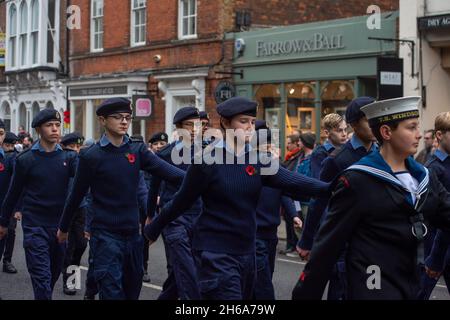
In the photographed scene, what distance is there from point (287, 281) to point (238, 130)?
18.6ft

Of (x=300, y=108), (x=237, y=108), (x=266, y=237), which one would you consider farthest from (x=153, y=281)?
(x=300, y=108)

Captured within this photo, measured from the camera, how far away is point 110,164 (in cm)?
768

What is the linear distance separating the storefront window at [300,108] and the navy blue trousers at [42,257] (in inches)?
552

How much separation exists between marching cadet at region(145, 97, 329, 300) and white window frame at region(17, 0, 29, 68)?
31.2 meters

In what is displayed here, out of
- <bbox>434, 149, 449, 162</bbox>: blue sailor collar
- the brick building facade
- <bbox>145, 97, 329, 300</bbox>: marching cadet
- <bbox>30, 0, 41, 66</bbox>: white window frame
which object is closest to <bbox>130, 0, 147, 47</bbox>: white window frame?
the brick building facade

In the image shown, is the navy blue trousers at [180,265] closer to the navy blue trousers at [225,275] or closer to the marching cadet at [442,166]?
the navy blue trousers at [225,275]

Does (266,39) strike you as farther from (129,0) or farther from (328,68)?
(129,0)

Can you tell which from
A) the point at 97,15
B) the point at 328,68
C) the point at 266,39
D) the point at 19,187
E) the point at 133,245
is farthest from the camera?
the point at 97,15

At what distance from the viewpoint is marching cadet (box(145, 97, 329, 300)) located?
638 centimetres

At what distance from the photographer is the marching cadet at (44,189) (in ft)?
29.5

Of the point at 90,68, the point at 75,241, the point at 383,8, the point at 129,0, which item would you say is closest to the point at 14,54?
the point at 90,68

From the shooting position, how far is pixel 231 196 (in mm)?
6426

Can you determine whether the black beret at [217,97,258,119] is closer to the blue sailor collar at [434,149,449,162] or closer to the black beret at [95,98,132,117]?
the black beret at [95,98,132,117]

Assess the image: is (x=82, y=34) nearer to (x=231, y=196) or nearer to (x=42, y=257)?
(x=42, y=257)
